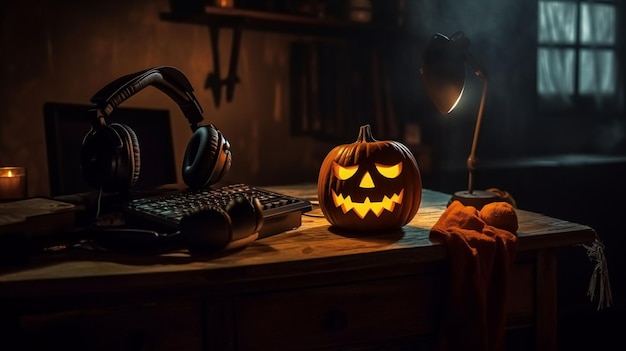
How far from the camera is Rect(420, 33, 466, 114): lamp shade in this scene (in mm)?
1197

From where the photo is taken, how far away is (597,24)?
3166 mm

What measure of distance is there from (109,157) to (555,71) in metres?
2.62

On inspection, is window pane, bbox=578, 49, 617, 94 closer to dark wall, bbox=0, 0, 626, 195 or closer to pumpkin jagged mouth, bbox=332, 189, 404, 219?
dark wall, bbox=0, 0, 626, 195

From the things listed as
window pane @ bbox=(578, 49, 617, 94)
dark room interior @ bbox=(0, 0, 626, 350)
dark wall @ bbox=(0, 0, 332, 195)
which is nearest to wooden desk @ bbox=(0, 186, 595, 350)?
dark room interior @ bbox=(0, 0, 626, 350)

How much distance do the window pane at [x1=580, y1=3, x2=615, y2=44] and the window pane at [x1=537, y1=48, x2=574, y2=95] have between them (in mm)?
145

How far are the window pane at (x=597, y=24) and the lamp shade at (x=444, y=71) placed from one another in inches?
90.4

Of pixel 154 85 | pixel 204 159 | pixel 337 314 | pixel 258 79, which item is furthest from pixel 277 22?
pixel 337 314

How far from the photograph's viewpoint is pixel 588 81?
3.16 meters

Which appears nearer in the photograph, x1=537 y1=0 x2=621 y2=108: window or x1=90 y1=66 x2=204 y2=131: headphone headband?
x1=90 y1=66 x2=204 y2=131: headphone headband

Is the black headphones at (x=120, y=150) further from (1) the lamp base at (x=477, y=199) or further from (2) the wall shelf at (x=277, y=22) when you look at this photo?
(2) the wall shelf at (x=277, y=22)

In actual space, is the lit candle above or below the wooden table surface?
above

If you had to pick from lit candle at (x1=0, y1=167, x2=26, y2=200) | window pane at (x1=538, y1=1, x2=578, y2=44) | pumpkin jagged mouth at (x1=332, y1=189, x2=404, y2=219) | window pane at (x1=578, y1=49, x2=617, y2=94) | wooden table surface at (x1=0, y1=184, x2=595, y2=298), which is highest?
window pane at (x1=538, y1=1, x2=578, y2=44)

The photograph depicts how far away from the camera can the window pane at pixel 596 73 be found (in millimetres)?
3152

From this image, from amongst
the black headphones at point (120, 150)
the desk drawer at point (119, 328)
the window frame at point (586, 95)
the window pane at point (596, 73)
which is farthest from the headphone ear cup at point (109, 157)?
the window pane at point (596, 73)
